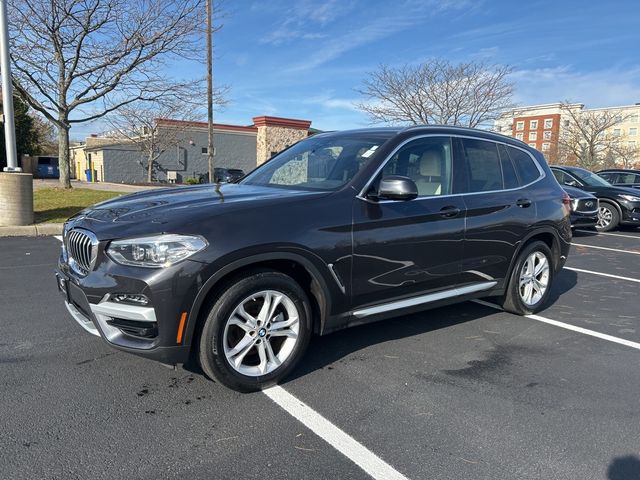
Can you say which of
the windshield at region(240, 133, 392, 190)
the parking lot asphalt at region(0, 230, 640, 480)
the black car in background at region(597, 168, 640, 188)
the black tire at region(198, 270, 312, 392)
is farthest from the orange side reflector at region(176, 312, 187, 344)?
the black car in background at region(597, 168, 640, 188)

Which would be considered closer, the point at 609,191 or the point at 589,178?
the point at 609,191

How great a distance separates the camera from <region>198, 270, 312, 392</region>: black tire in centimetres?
297

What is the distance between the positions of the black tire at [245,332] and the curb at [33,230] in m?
7.74

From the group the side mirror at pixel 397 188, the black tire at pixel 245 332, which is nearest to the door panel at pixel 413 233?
the side mirror at pixel 397 188

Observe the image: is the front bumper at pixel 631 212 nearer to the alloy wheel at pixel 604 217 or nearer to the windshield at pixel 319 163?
the alloy wheel at pixel 604 217

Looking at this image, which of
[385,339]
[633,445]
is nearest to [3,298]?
[385,339]

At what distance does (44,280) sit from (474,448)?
211 inches

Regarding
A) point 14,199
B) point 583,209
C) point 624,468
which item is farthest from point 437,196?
point 14,199

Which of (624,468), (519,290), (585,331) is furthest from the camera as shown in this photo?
(519,290)

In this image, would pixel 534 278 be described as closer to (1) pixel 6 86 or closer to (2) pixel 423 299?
(2) pixel 423 299

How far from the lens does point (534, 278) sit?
16.7ft

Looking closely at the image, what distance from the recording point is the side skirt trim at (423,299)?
3.64 meters

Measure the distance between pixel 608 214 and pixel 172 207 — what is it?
41.5 ft

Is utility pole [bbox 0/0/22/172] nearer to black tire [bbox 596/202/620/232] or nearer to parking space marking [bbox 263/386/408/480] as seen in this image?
parking space marking [bbox 263/386/408/480]
